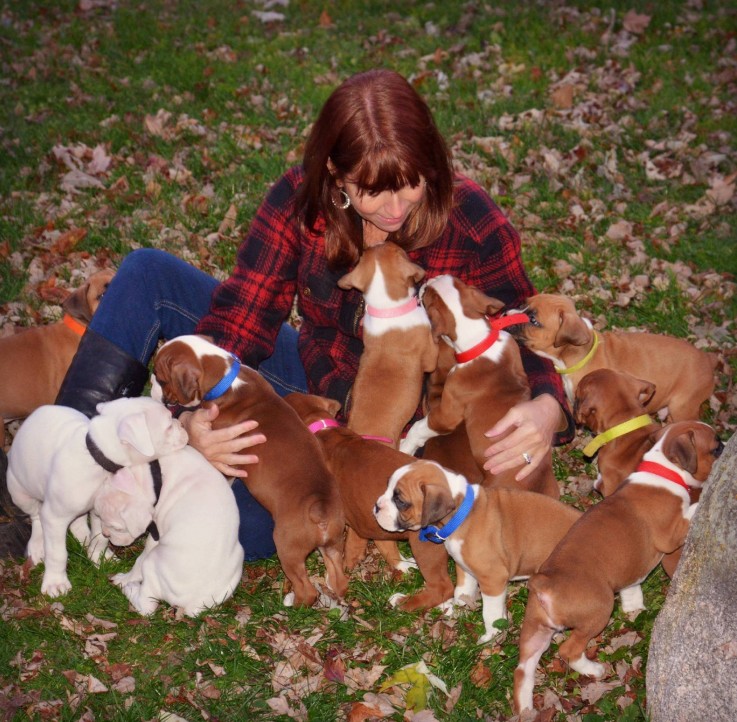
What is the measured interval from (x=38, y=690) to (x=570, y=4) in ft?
36.8

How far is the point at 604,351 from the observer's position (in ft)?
19.8

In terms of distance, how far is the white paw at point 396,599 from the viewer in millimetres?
4754

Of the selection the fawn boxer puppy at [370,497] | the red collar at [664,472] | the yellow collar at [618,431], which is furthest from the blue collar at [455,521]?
the yellow collar at [618,431]

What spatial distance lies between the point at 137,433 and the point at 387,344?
68.4 inches

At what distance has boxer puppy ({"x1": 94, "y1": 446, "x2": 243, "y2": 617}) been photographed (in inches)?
174

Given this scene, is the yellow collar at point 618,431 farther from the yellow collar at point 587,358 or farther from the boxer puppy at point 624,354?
the yellow collar at point 587,358

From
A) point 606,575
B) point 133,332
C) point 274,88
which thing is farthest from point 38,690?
point 274,88

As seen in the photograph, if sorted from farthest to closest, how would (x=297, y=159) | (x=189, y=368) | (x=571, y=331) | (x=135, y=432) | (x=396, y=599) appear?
1. (x=297, y=159)
2. (x=571, y=331)
3. (x=189, y=368)
4. (x=396, y=599)
5. (x=135, y=432)

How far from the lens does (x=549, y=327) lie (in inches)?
228

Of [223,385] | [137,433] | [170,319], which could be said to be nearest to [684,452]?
[223,385]

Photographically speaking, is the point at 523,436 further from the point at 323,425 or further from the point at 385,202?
the point at 385,202

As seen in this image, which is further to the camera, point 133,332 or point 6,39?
point 6,39

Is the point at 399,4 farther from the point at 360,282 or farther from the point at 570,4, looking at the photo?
the point at 360,282

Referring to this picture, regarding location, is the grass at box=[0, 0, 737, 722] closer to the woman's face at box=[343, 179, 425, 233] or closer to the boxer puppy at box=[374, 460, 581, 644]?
the boxer puppy at box=[374, 460, 581, 644]
